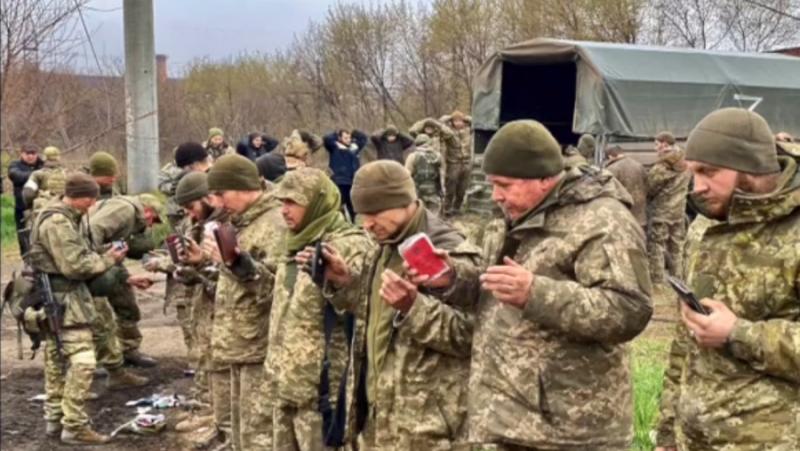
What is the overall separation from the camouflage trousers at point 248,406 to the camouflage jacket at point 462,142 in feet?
30.8

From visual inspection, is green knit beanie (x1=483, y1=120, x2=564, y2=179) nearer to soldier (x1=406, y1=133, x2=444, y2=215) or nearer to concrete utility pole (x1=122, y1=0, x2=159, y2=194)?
concrete utility pole (x1=122, y1=0, x2=159, y2=194)

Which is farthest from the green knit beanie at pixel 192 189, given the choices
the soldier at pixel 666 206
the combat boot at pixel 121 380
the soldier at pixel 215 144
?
the soldier at pixel 666 206

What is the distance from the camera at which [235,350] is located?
→ 5105 mm

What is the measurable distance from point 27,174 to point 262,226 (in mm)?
6841

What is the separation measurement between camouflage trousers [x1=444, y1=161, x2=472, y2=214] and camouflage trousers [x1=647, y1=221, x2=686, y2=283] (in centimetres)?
355

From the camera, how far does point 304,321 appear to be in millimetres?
4270

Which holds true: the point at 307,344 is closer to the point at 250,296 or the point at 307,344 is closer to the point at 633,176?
the point at 250,296

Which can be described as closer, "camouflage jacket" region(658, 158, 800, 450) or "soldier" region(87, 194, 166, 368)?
"camouflage jacket" region(658, 158, 800, 450)

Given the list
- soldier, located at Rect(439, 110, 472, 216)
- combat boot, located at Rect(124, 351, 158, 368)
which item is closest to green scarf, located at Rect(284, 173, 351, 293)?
combat boot, located at Rect(124, 351, 158, 368)

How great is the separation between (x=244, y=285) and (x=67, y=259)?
82.0 inches

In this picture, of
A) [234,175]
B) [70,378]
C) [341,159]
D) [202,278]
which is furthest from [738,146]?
[341,159]

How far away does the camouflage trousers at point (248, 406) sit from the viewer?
4.78 m

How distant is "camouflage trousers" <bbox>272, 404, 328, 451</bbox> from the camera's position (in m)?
4.31

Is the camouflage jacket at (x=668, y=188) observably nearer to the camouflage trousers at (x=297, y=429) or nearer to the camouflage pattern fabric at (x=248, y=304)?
Result: the camouflage pattern fabric at (x=248, y=304)
